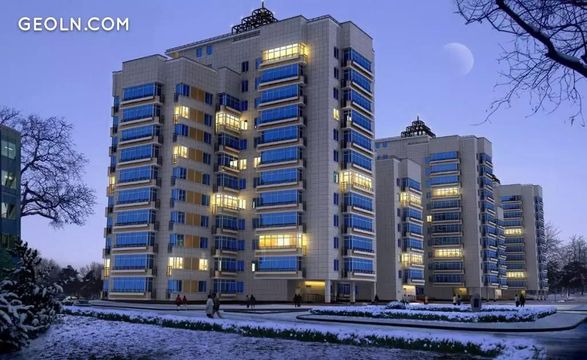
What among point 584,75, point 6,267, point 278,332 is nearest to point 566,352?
point 278,332

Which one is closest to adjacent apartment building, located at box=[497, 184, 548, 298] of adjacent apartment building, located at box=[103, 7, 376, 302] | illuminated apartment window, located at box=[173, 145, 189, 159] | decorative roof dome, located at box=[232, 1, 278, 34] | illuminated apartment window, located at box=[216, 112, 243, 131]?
adjacent apartment building, located at box=[103, 7, 376, 302]

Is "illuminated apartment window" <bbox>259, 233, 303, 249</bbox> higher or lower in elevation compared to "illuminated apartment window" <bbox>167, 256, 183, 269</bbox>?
A: higher

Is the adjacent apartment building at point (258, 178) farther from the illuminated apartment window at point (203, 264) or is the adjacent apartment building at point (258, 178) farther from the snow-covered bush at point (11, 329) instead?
the snow-covered bush at point (11, 329)

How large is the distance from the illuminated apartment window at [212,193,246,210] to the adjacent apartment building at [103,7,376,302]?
0.55ft

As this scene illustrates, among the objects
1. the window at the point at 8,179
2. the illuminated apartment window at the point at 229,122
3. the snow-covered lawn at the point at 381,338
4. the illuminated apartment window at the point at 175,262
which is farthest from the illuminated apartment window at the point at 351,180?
the snow-covered lawn at the point at 381,338

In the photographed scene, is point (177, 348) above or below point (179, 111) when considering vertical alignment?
below

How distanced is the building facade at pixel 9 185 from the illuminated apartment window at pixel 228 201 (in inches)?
1352

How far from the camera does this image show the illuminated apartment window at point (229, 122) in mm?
93562

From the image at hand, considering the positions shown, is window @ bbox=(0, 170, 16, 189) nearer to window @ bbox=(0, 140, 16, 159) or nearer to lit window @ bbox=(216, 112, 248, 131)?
window @ bbox=(0, 140, 16, 159)

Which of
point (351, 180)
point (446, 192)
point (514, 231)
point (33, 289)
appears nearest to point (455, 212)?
point (446, 192)

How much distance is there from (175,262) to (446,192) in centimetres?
7519

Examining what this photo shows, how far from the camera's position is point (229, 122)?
94875mm

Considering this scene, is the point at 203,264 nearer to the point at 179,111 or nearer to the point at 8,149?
the point at 179,111

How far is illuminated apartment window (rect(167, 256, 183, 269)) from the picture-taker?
275ft
